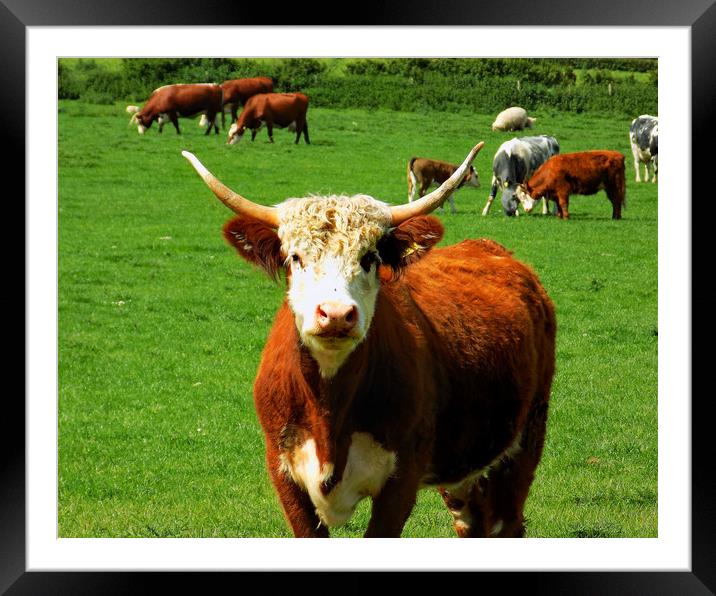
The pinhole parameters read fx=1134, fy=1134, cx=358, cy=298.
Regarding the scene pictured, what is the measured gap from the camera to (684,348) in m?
5.35

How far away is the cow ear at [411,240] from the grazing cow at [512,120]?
9355 millimetres

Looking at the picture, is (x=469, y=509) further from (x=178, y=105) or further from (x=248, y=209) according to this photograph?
(x=178, y=105)

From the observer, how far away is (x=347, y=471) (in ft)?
17.0

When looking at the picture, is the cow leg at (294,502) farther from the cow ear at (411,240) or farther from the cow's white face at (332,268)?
the cow ear at (411,240)

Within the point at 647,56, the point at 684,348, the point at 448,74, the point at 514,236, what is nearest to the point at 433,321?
the point at 684,348

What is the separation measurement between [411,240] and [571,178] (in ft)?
53.1

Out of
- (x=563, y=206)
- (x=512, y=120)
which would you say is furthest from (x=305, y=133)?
(x=563, y=206)

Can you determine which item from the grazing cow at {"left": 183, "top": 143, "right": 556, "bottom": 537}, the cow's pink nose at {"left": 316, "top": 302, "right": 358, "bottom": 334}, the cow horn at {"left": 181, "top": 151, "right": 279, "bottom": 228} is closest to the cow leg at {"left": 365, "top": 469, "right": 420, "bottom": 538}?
the grazing cow at {"left": 183, "top": 143, "right": 556, "bottom": 537}

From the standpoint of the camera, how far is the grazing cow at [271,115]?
16.5 meters

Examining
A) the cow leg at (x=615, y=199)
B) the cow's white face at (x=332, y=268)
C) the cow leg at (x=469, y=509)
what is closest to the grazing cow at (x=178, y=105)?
the cow leg at (x=615, y=199)

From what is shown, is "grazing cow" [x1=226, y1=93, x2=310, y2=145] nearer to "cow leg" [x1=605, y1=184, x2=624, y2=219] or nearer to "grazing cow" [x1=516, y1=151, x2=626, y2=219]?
"grazing cow" [x1=516, y1=151, x2=626, y2=219]

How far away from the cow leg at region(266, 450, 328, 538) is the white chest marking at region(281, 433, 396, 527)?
3cm

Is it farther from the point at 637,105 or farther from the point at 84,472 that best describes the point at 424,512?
the point at 637,105

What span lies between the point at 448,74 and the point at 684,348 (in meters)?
6.36
